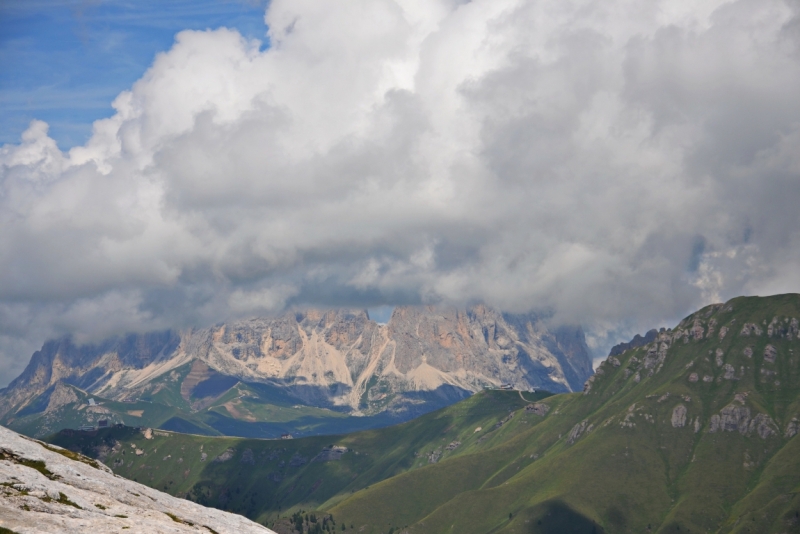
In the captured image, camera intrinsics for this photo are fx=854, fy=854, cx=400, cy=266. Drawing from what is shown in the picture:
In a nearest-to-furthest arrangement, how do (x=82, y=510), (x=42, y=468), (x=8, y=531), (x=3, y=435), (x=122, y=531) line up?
(x=8, y=531), (x=122, y=531), (x=82, y=510), (x=42, y=468), (x=3, y=435)

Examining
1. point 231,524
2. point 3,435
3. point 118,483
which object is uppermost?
point 3,435

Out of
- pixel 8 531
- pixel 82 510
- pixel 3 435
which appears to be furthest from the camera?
pixel 3 435

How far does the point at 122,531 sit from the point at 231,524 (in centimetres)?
4649

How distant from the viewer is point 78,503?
142m

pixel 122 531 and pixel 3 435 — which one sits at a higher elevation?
pixel 3 435

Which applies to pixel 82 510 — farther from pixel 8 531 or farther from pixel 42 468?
pixel 42 468

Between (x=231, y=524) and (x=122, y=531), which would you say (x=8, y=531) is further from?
(x=231, y=524)

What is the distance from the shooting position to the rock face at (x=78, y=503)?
126 metres

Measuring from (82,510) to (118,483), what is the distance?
3749cm

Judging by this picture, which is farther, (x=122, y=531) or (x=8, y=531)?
(x=122, y=531)

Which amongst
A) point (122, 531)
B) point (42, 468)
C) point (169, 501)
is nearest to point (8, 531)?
point (122, 531)

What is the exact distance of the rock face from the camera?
414 feet

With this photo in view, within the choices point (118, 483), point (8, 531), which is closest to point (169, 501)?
point (118, 483)

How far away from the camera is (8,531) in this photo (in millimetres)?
115438
